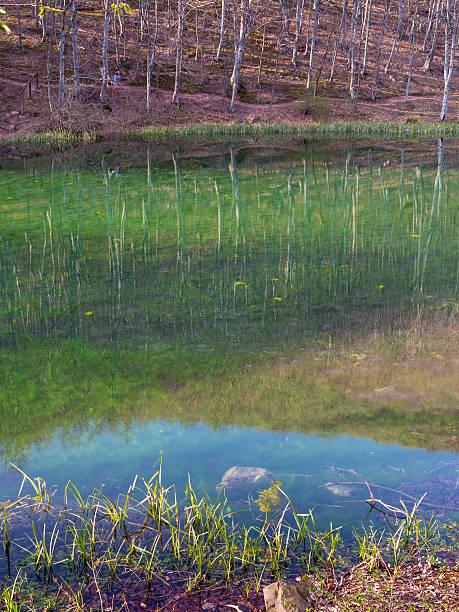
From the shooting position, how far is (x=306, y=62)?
59250 millimetres

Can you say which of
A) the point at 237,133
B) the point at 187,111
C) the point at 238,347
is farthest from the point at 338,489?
the point at 187,111

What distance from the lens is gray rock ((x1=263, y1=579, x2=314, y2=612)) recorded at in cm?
326

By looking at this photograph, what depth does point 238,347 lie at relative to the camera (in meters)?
7.76

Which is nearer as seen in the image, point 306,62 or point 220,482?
point 220,482

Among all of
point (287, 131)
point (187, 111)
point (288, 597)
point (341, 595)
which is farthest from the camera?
point (187, 111)

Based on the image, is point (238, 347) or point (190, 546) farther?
point (238, 347)

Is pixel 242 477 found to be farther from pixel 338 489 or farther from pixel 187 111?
pixel 187 111

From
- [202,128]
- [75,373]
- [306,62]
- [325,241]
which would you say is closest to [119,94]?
[202,128]

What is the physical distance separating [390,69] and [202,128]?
31.4 m

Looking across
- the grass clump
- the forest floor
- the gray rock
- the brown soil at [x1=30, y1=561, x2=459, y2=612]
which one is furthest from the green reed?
the forest floor

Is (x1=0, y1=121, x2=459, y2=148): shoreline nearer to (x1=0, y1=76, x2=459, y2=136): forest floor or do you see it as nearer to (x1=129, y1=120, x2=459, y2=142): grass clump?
(x1=129, y1=120, x2=459, y2=142): grass clump

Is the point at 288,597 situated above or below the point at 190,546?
above

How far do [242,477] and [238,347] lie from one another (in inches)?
113

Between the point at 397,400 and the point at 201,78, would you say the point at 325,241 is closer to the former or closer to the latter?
the point at 397,400
